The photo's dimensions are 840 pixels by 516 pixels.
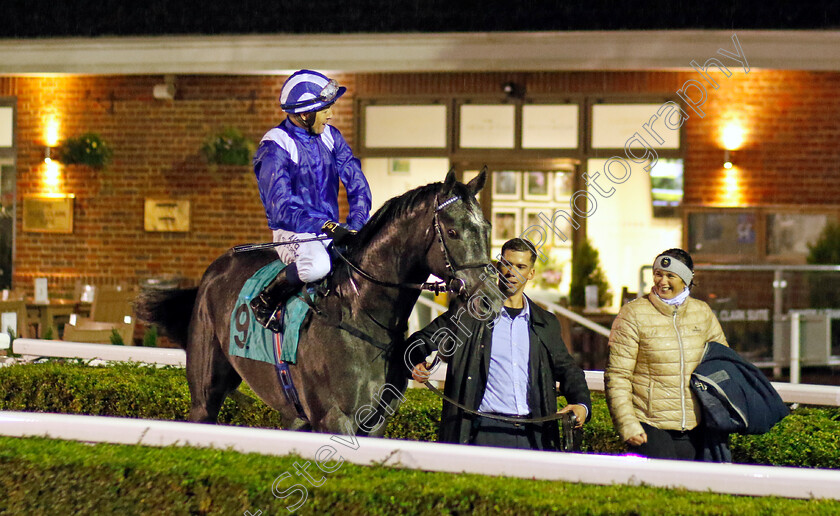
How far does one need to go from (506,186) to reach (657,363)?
23.8ft

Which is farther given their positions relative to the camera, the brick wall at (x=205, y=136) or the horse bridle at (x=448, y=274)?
the brick wall at (x=205, y=136)

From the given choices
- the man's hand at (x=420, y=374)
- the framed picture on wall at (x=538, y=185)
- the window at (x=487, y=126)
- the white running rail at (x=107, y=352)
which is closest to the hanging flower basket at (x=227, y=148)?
the window at (x=487, y=126)

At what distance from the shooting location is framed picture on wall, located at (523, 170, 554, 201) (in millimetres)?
10477

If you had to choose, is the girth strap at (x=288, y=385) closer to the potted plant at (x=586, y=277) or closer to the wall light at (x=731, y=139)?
the potted plant at (x=586, y=277)

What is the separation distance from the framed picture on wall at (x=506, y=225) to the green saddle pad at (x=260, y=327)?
6.85m

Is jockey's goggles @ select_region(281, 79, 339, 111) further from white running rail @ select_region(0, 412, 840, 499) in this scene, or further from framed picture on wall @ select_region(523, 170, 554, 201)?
framed picture on wall @ select_region(523, 170, 554, 201)

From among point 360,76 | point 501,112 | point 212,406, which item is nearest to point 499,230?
point 501,112

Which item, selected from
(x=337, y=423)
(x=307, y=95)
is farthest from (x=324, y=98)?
(x=337, y=423)

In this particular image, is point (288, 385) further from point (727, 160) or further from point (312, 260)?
point (727, 160)

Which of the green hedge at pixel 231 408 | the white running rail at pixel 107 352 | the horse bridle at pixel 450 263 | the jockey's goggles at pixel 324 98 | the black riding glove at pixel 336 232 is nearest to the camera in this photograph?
the horse bridle at pixel 450 263

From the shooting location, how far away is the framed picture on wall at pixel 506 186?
10.5m

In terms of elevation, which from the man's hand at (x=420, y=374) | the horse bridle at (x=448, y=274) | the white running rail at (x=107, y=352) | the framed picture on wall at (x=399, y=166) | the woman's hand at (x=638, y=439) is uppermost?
the framed picture on wall at (x=399, y=166)

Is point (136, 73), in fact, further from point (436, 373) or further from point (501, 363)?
point (501, 363)

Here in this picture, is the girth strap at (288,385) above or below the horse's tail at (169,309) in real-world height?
below
